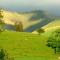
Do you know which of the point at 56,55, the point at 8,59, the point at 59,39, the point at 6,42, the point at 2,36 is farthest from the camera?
the point at 2,36

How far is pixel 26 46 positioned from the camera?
96125 millimetres

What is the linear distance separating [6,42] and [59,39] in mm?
30904

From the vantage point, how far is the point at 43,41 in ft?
336

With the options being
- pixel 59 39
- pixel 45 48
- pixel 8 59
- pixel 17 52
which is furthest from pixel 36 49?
pixel 8 59

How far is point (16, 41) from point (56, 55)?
23451mm

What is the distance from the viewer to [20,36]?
110312 mm

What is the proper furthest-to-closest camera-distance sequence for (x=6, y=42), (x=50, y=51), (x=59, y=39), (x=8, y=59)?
(x=6, y=42) → (x=50, y=51) → (x=59, y=39) → (x=8, y=59)

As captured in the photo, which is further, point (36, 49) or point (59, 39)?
point (36, 49)

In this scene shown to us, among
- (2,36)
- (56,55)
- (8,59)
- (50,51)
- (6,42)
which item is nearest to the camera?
(8,59)

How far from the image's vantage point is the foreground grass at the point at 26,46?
81938 mm

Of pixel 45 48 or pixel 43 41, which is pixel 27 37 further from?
pixel 45 48

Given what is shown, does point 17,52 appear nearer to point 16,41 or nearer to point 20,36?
point 16,41

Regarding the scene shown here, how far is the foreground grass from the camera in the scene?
8194cm

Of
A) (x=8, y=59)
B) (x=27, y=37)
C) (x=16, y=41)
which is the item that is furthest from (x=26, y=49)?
(x=8, y=59)
